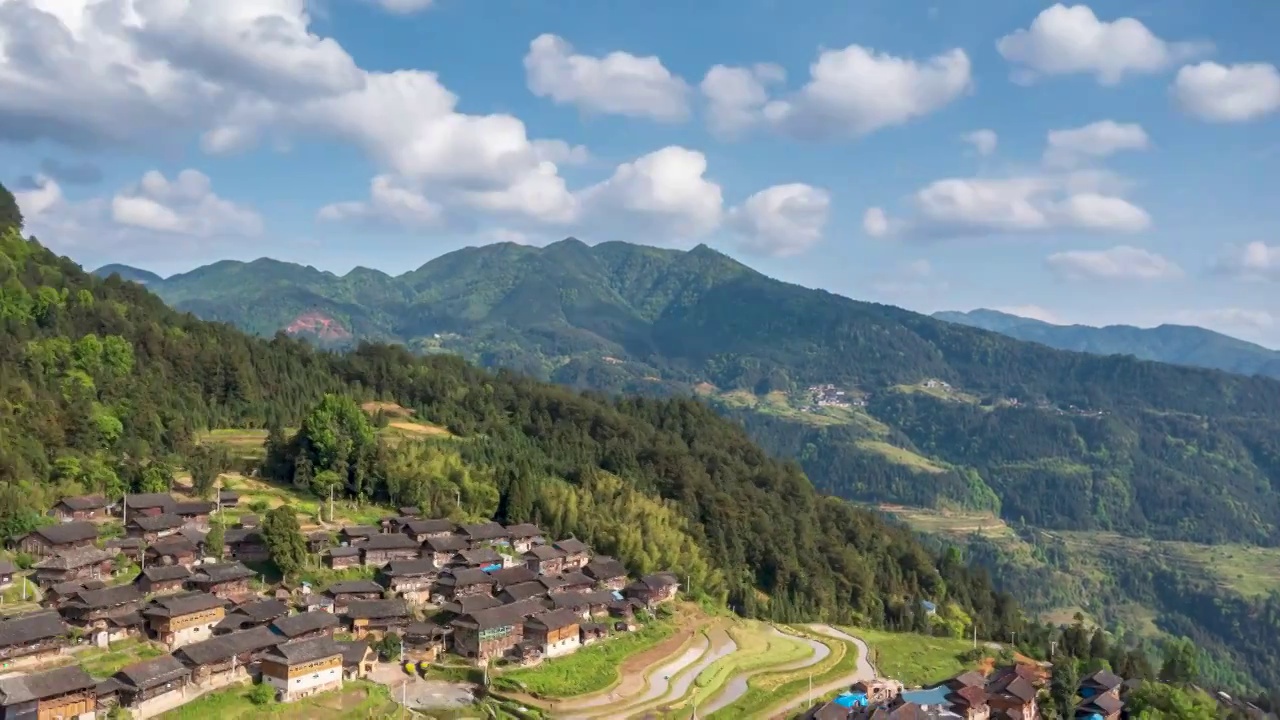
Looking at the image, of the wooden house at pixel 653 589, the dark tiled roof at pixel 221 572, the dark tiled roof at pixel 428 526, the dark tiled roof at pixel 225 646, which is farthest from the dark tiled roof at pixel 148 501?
the wooden house at pixel 653 589

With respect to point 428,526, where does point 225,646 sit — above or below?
below

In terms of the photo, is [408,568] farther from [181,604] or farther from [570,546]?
[181,604]

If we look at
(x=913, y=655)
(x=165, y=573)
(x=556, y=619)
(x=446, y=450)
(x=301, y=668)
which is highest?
(x=446, y=450)

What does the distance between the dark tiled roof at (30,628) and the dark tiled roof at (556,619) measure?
22.4m

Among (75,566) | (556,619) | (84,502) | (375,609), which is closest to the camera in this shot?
(75,566)

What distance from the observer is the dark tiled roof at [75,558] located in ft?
152

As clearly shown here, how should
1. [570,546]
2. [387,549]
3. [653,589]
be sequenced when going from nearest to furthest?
[387,549], [653,589], [570,546]

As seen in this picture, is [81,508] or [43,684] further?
[81,508]

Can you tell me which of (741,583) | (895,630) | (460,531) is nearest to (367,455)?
(460,531)

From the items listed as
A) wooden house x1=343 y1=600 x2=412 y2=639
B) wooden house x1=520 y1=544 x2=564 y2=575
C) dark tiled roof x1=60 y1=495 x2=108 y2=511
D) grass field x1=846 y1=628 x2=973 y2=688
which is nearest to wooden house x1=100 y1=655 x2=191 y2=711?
wooden house x1=343 y1=600 x2=412 y2=639

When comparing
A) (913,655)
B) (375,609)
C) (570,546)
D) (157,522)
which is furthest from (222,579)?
(913,655)

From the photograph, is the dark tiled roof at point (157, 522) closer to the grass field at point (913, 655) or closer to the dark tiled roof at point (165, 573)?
the dark tiled roof at point (165, 573)

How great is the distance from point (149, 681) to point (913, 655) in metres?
48.7

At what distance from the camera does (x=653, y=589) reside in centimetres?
6253
